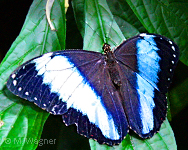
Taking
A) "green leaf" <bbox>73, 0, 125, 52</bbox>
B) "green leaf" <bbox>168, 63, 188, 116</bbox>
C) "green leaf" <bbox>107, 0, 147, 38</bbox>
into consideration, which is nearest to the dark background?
"green leaf" <bbox>168, 63, 188, 116</bbox>

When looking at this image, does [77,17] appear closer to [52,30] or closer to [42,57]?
[52,30]

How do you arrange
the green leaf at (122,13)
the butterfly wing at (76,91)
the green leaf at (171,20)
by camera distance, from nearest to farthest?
the butterfly wing at (76,91) → the green leaf at (171,20) → the green leaf at (122,13)

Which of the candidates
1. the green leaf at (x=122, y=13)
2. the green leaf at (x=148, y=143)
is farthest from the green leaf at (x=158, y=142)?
the green leaf at (x=122, y=13)

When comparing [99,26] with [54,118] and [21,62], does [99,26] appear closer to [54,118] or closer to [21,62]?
[21,62]

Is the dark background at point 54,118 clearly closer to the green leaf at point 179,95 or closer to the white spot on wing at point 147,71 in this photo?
the green leaf at point 179,95

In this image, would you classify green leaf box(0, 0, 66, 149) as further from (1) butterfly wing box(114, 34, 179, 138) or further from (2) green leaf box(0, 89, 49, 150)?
(1) butterfly wing box(114, 34, 179, 138)

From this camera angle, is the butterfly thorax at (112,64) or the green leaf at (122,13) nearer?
the butterfly thorax at (112,64)

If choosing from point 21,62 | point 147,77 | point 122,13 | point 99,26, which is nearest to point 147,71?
point 147,77
